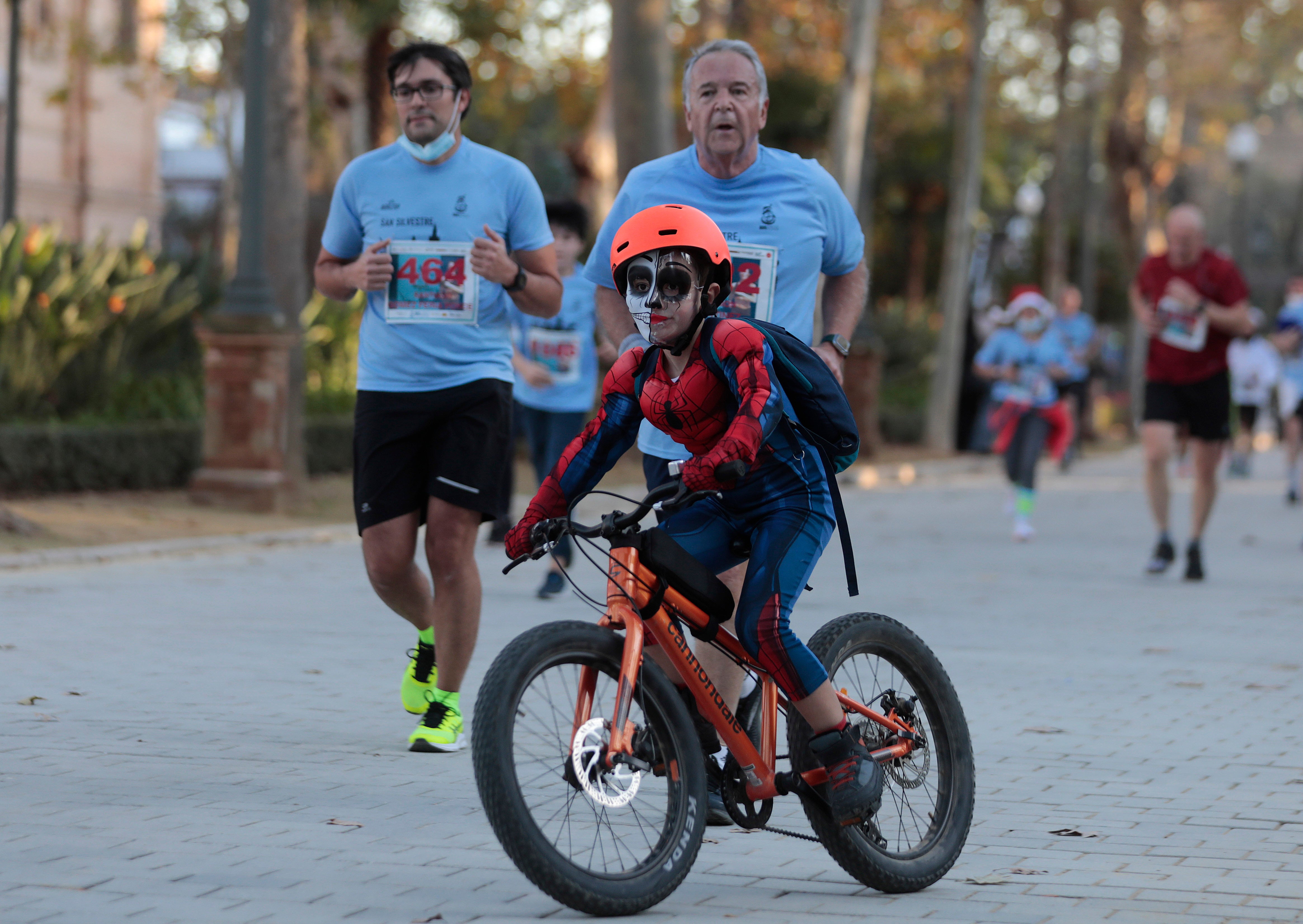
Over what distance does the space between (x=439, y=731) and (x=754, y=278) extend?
5.76ft

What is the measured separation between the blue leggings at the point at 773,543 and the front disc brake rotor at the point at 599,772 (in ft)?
1.42

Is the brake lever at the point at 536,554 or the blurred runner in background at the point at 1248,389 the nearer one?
the brake lever at the point at 536,554

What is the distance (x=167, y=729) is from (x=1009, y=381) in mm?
10346

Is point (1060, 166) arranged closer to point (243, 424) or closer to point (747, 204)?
point (243, 424)

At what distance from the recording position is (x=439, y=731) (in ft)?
19.7

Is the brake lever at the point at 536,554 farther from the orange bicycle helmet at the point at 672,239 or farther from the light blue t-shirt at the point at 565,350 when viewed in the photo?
the light blue t-shirt at the point at 565,350

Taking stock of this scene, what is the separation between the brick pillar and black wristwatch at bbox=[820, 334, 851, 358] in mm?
9511

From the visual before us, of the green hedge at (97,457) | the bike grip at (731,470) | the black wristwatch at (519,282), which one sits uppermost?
the black wristwatch at (519,282)

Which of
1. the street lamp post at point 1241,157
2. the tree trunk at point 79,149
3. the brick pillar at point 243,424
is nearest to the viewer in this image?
the brick pillar at point 243,424

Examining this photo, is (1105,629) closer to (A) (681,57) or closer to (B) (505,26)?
(B) (505,26)

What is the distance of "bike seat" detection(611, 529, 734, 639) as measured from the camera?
13.9 ft

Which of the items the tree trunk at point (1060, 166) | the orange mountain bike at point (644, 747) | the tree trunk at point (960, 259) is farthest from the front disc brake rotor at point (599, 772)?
the tree trunk at point (1060, 166)

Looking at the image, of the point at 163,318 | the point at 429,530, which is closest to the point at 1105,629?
the point at 429,530

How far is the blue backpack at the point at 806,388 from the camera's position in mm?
4312
